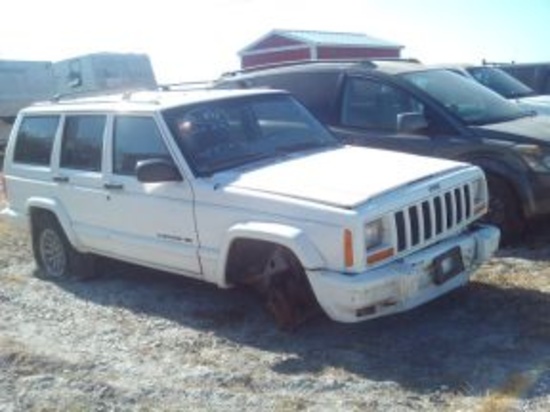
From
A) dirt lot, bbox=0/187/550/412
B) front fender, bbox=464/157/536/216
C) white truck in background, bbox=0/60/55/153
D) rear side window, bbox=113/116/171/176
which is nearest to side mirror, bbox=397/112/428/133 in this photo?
front fender, bbox=464/157/536/216

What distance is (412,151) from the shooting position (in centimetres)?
753

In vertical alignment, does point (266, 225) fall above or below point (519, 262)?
above

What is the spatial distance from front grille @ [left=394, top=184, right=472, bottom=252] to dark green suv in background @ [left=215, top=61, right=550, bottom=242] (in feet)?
4.87

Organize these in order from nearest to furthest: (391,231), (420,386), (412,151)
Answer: (420,386) < (391,231) < (412,151)

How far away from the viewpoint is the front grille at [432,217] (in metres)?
5.26

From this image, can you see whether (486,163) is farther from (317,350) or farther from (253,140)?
(317,350)

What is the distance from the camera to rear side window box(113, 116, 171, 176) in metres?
6.28

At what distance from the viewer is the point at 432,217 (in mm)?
5477

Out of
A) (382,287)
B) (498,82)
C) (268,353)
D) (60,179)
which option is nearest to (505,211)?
(382,287)

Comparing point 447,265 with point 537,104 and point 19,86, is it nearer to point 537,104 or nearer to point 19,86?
point 537,104

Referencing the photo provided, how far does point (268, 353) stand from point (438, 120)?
3.16m

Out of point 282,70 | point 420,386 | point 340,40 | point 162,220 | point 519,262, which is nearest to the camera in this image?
point 420,386

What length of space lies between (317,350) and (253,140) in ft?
5.92

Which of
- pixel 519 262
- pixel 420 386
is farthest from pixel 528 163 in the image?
pixel 420 386
